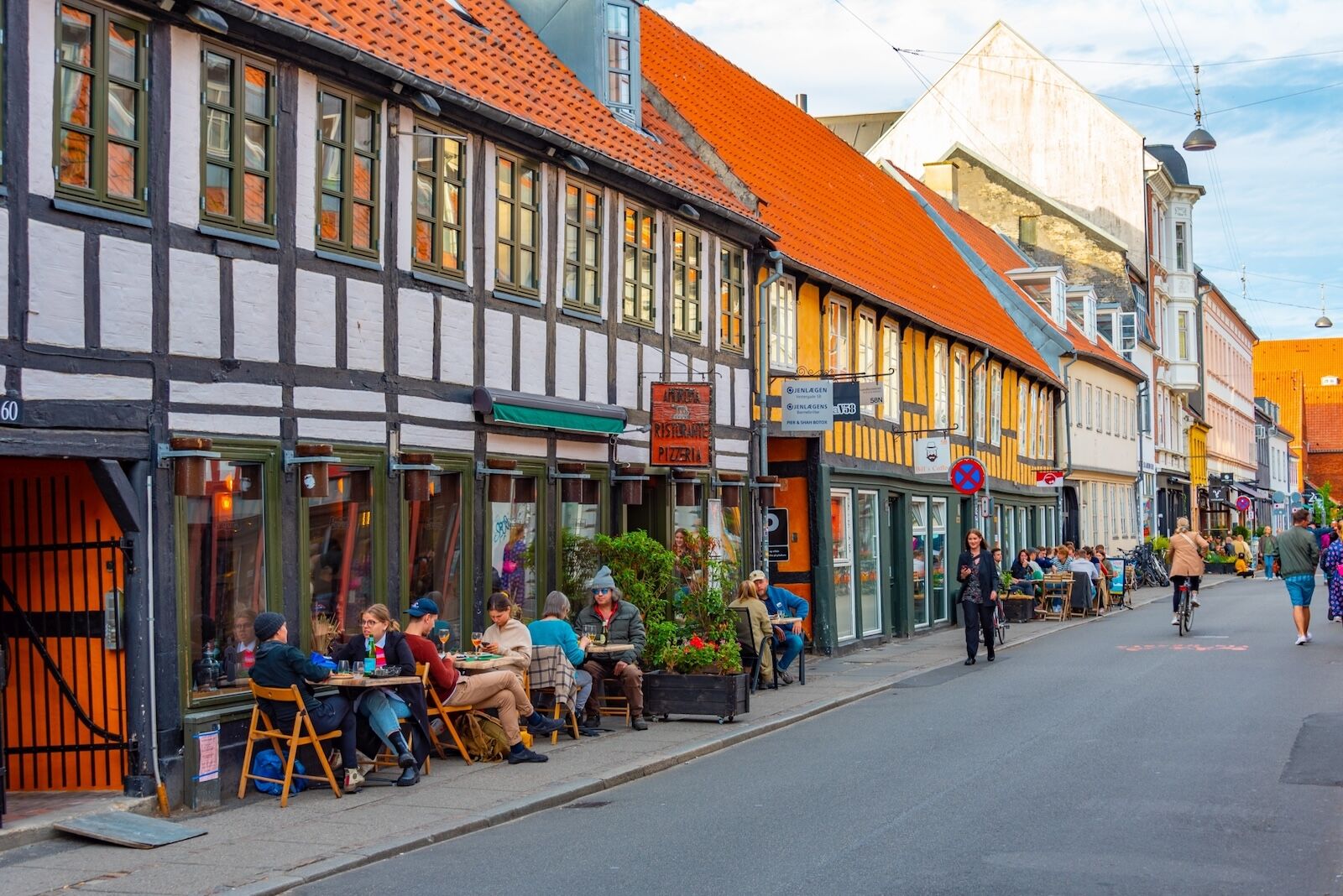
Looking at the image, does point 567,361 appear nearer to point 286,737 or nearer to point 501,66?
point 501,66

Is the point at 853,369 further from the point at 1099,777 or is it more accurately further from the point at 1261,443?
the point at 1261,443

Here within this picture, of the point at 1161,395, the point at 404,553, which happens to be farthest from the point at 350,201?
the point at 1161,395

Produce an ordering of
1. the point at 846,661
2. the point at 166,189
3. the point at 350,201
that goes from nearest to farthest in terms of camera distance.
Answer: the point at 166,189, the point at 350,201, the point at 846,661

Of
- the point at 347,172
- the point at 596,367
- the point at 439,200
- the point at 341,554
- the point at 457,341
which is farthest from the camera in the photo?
the point at 596,367

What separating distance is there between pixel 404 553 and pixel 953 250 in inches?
1094

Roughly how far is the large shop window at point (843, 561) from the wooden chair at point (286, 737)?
45.4 feet

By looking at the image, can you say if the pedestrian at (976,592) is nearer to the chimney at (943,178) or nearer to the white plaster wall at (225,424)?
the white plaster wall at (225,424)

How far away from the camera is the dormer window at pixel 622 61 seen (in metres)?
20.7

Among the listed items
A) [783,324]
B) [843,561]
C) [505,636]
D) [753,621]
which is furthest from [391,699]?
[843,561]

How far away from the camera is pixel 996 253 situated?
47.1m

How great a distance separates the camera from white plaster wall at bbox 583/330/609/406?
1802 centimetres

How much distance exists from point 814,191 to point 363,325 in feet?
53.3

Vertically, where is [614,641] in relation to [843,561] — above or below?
below

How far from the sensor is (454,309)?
15430 mm
